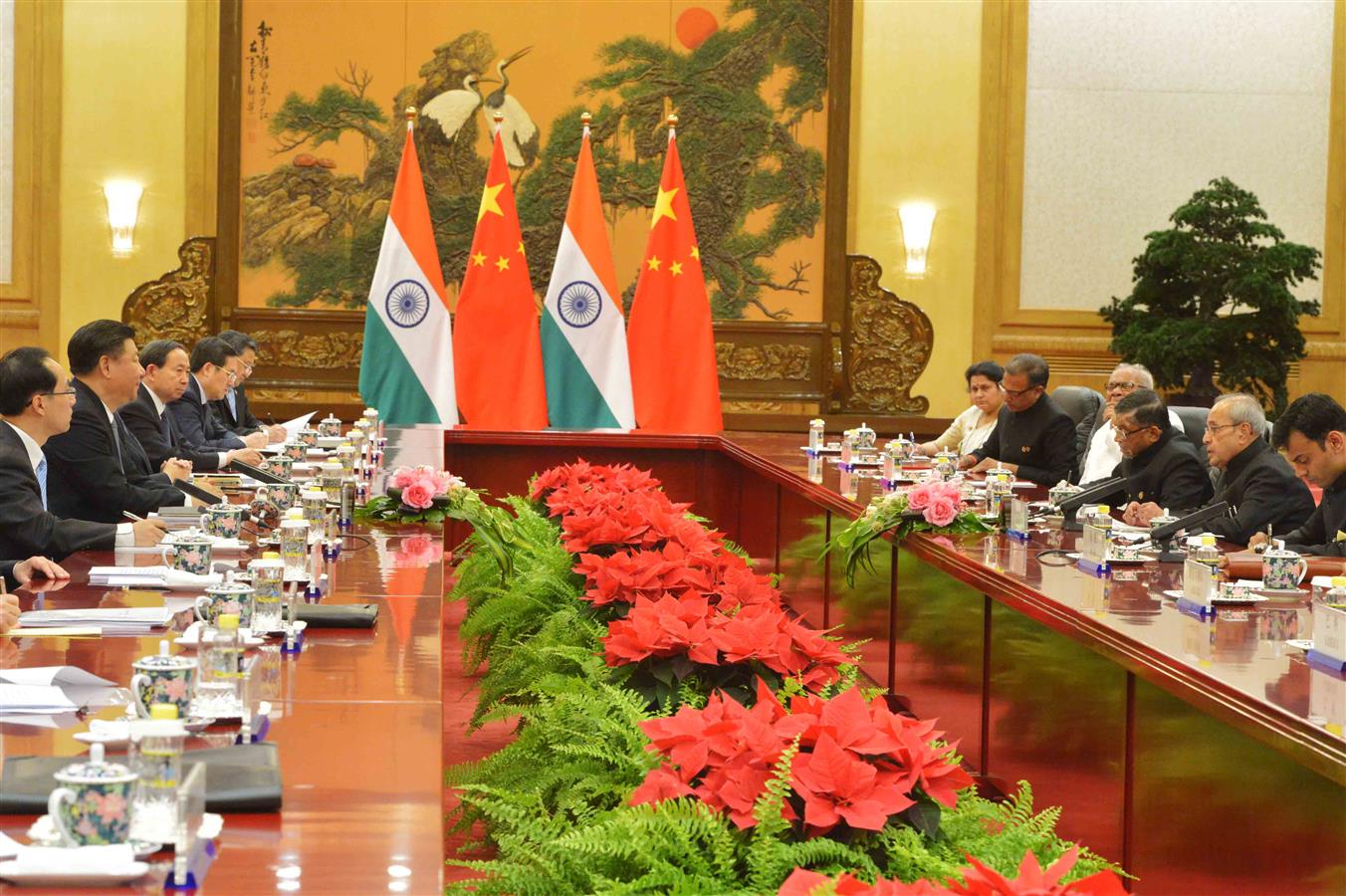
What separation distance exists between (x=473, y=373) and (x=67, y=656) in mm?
6505

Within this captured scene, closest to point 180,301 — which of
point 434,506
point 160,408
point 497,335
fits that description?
point 497,335

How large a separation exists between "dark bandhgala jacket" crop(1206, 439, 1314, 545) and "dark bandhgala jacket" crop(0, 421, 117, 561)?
10.4 ft

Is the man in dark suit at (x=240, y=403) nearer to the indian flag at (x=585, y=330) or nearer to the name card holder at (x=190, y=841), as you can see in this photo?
the indian flag at (x=585, y=330)

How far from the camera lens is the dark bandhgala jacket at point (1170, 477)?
536 centimetres

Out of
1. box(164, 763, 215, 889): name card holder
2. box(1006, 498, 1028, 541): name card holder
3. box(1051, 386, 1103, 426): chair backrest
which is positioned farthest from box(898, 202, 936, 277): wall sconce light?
box(164, 763, 215, 889): name card holder

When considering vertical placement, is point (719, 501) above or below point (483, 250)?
below

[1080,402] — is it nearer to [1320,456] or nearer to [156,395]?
[1320,456]

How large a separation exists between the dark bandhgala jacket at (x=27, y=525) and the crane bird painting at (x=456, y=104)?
618cm

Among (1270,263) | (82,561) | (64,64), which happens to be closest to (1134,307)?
(1270,263)

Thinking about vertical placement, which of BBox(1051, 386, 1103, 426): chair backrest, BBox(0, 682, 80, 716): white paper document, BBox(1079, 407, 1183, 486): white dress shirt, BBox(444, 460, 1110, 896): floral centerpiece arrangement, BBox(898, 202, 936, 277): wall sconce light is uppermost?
BBox(898, 202, 936, 277): wall sconce light

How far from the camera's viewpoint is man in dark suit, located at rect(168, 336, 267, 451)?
7262 millimetres

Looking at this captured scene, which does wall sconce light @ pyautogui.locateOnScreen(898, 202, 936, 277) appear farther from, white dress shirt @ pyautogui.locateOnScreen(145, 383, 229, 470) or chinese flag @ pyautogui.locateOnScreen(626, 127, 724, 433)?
white dress shirt @ pyautogui.locateOnScreen(145, 383, 229, 470)

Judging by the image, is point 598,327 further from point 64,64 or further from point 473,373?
point 64,64

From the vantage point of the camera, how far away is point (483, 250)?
9.09 m
